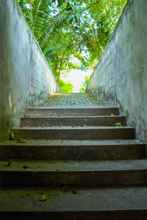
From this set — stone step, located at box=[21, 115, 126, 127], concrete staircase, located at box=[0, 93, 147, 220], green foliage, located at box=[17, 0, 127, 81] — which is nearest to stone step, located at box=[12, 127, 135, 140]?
concrete staircase, located at box=[0, 93, 147, 220]

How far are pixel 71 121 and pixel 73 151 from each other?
979 mm

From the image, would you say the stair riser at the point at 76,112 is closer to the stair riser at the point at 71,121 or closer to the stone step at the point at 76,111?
the stone step at the point at 76,111

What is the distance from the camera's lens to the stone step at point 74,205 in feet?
7.75

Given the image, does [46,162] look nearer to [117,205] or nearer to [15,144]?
[15,144]

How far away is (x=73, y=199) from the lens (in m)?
2.60

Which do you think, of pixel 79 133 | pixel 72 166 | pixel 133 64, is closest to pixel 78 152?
pixel 72 166

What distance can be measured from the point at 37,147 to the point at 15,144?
26 cm

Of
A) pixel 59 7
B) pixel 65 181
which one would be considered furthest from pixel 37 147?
pixel 59 7

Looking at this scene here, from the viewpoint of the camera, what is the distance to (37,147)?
342 centimetres

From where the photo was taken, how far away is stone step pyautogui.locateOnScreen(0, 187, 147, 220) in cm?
236

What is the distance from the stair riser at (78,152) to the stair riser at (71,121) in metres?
0.89

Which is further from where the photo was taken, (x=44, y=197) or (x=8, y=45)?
(x=8, y=45)
